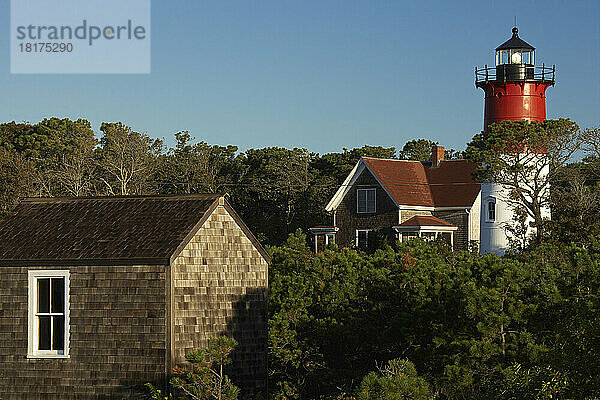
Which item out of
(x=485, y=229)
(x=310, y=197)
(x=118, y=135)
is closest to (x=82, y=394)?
(x=485, y=229)

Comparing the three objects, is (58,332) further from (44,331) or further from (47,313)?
(47,313)

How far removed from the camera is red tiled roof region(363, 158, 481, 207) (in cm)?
4525

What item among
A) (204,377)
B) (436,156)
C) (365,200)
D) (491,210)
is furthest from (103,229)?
(436,156)

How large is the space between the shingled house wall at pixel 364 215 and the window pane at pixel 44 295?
28.4 metres

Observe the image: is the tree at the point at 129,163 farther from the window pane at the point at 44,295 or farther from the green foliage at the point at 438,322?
the window pane at the point at 44,295

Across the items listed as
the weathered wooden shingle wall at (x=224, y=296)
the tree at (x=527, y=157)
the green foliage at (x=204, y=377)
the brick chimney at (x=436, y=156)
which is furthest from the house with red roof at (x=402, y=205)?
the green foliage at (x=204, y=377)

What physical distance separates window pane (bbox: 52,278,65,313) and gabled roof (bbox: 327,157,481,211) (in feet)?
93.8

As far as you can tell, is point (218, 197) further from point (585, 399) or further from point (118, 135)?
point (118, 135)

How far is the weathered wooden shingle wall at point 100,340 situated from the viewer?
16.5m

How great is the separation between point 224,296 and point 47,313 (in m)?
3.21

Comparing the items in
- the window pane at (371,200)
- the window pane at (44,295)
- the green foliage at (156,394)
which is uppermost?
the window pane at (371,200)

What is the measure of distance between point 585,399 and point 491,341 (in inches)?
168

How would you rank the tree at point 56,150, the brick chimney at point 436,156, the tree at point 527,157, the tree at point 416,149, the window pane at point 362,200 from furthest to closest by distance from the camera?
the tree at point 416,149 → the tree at point 56,150 → the brick chimney at point 436,156 → the window pane at point 362,200 → the tree at point 527,157

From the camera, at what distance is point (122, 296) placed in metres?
16.6
